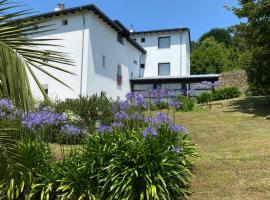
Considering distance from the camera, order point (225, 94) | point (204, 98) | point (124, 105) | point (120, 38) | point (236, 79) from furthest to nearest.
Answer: point (120, 38), point (236, 79), point (225, 94), point (204, 98), point (124, 105)

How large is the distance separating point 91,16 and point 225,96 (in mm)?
10460

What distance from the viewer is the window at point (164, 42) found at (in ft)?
140

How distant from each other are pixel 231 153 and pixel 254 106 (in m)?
11.8

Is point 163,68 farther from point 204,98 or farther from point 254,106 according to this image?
point 254,106

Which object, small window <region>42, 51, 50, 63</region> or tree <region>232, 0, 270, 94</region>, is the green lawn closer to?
tree <region>232, 0, 270, 94</region>

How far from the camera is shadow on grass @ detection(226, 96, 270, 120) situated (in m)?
20.4

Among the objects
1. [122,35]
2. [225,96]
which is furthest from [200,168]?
[122,35]

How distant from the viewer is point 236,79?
111ft

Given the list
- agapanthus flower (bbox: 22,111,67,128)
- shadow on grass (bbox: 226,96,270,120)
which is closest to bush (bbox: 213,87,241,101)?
shadow on grass (bbox: 226,96,270,120)

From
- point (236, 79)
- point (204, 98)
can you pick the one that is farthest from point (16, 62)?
point (236, 79)

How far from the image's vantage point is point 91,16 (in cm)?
2939

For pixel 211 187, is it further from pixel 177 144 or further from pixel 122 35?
pixel 122 35

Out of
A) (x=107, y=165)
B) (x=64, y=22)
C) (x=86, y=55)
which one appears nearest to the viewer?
(x=107, y=165)

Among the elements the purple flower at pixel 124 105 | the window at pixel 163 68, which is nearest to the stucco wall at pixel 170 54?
the window at pixel 163 68
